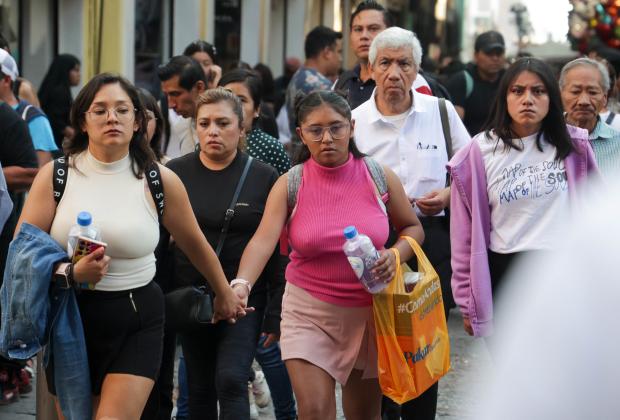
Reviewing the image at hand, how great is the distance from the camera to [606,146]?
665cm

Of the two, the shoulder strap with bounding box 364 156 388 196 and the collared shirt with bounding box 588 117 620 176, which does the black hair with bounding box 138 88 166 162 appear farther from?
the collared shirt with bounding box 588 117 620 176

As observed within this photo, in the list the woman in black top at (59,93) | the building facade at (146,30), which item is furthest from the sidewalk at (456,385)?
the building facade at (146,30)

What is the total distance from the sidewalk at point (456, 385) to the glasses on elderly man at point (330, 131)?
1.86 m

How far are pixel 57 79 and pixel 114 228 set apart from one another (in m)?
8.55

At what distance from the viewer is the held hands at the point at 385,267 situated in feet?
17.6

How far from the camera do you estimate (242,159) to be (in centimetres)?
621

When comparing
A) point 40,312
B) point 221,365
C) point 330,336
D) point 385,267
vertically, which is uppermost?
point 385,267

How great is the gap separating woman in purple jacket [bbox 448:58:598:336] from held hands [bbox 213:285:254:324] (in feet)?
3.42

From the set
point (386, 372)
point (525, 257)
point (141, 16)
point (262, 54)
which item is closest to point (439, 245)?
point (525, 257)

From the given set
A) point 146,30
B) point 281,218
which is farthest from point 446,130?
point 146,30

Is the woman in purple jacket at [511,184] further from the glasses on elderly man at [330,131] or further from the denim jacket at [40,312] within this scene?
the denim jacket at [40,312]

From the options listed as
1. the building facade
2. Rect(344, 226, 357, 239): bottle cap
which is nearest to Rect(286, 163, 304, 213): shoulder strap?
Rect(344, 226, 357, 239): bottle cap

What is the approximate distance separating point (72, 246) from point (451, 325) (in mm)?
6241

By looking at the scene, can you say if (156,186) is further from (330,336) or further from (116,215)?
(330,336)
